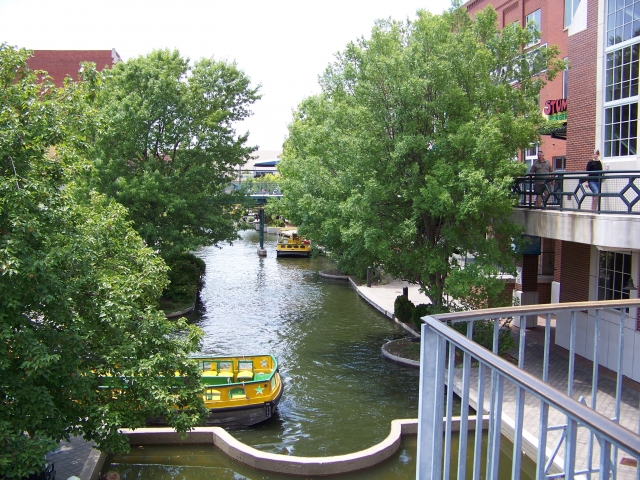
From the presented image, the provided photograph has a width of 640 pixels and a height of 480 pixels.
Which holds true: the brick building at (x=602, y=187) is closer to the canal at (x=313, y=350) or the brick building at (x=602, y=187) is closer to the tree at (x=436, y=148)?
the tree at (x=436, y=148)

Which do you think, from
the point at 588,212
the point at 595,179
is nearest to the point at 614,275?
the point at 588,212

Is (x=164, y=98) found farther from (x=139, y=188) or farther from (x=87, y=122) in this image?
(x=87, y=122)

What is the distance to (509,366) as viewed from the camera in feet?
9.05

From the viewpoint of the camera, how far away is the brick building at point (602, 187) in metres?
14.9

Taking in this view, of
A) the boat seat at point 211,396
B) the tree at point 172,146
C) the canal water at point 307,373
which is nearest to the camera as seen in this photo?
the canal water at point 307,373

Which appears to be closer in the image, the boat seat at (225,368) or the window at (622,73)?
the window at (622,73)

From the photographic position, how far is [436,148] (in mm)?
18750

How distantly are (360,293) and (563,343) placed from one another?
15.0m

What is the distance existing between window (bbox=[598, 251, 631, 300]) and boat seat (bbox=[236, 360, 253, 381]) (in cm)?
1014

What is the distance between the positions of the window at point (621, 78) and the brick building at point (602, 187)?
0.03m

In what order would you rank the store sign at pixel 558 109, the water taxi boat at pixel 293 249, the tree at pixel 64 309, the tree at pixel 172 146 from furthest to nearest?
the water taxi boat at pixel 293 249, the tree at pixel 172 146, the store sign at pixel 558 109, the tree at pixel 64 309

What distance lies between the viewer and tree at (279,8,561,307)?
17812 millimetres

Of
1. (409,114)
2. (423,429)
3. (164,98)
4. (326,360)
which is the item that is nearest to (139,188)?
(164,98)

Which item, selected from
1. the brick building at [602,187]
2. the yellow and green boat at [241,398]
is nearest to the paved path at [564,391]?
the brick building at [602,187]
